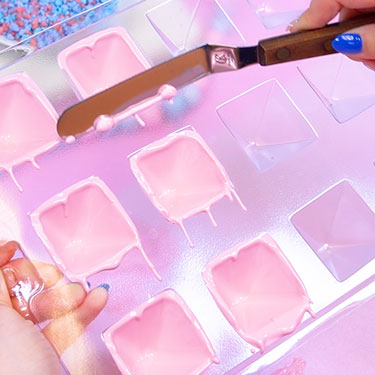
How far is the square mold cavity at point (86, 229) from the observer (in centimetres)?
78

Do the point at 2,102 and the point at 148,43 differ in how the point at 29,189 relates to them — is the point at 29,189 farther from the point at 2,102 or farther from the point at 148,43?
the point at 148,43

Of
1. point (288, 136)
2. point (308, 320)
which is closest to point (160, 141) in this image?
point (288, 136)

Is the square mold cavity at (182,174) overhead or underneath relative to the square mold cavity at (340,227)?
overhead

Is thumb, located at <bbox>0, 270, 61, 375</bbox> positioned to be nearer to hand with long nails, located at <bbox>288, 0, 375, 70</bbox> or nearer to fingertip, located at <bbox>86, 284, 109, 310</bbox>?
fingertip, located at <bbox>86, 284, 109, 310</bbox>

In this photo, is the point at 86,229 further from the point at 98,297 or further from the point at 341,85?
the point at 341,85

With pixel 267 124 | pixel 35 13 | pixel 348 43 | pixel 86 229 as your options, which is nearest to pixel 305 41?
pixel 348 43

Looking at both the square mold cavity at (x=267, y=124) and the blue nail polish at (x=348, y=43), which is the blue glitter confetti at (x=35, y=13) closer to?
the square mold cavity at (x=267, y=124)

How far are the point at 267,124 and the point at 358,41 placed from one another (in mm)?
262

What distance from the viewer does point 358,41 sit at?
63cm

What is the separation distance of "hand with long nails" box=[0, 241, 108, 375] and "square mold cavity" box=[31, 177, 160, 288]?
21 millimetres

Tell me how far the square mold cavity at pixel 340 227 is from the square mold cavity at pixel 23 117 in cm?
34

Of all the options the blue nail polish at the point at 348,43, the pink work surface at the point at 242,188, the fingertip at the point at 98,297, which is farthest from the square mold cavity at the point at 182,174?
the blue nail polish at the point at 348,43

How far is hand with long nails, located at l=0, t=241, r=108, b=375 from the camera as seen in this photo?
28.6 inches

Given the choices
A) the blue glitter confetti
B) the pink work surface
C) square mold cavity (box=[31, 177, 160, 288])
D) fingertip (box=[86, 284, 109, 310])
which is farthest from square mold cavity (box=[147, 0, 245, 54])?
fingertip (box=[86, 284, 109, 310])
